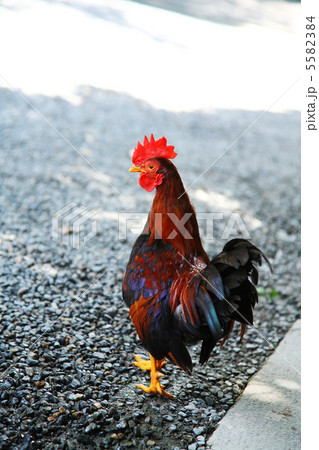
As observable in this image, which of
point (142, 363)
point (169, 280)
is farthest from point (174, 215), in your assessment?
point (142, 363)

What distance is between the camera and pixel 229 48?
37.1ft

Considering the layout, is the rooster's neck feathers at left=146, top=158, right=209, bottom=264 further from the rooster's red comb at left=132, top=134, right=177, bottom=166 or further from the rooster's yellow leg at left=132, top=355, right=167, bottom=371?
the rooster's yellow leg at left=132, top=355, right=167, bottom=371

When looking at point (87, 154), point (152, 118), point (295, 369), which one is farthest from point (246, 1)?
point (295, 369)

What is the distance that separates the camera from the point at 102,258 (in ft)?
14.8

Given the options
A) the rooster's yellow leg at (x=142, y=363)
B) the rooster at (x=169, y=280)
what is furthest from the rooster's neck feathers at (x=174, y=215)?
the rooster's yellow leg at (x=142, y=363)

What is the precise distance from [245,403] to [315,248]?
1.36 m

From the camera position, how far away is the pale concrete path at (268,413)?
8.27ft

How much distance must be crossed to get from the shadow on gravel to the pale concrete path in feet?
0.32

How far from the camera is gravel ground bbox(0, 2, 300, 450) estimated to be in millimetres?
2604

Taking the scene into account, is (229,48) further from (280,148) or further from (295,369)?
(295,369)

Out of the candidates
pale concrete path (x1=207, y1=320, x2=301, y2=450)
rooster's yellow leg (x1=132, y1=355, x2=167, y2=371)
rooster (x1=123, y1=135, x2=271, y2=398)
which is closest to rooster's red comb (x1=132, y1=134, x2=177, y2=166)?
rooster (x1=123, y1=135, x2=271, y2=398)

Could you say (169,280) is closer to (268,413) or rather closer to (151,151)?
(151,151)

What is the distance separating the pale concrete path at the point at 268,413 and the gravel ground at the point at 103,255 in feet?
0.28

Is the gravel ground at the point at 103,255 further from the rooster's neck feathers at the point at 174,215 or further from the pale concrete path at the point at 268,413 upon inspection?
the rooster's neck feathers at the point at 174,215
